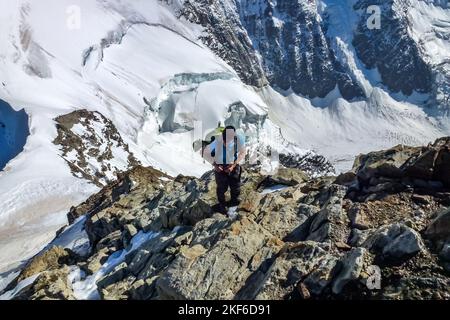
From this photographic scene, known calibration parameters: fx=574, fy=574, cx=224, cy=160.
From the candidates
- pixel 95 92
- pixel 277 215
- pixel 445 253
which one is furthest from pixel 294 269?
pixel 95 92

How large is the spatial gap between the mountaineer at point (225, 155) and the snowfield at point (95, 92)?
4475 mm

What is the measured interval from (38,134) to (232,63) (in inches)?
4993

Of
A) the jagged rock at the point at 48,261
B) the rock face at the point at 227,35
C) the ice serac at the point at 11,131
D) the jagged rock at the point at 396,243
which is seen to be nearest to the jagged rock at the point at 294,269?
the jagged rock at the point at 396,243

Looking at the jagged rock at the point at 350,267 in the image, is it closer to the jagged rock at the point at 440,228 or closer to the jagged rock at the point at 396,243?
the jagged rock at the point at 396,243

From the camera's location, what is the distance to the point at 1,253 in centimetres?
3412

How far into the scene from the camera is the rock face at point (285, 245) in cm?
1005

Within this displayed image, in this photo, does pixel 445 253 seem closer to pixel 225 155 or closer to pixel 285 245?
pixel 285 245

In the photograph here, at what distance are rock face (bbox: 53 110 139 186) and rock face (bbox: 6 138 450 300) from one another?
31.5 m

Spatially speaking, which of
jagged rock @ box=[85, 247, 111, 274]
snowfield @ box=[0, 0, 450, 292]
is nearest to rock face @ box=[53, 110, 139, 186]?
snowfield @ box=[0, 0, 450, 292]

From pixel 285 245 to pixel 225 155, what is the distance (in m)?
4.69

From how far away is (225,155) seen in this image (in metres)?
15.9

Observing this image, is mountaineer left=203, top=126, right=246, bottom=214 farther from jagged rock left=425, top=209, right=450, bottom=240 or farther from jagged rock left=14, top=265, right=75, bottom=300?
jagged rock left=425, top=209, right=450, bottom=240

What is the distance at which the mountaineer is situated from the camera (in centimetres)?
1581

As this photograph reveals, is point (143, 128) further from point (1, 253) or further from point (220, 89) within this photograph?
Answer: point (1, 253)
